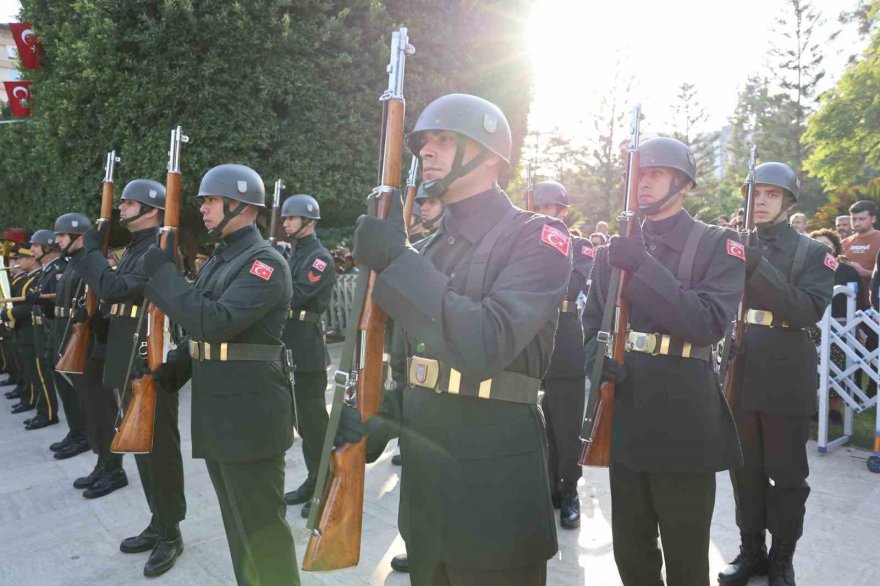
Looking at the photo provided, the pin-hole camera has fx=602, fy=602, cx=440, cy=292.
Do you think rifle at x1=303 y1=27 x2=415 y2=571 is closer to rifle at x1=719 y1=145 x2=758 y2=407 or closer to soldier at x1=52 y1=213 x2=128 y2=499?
rifle at x1=719 y1=145 x2=758 y2=407

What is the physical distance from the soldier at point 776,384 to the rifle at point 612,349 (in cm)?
102

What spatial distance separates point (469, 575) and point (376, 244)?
3.70 feet

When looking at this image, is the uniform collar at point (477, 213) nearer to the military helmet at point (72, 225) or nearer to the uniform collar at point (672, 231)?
the uniform collar at point (672, 231)

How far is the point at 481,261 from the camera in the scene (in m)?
2.02

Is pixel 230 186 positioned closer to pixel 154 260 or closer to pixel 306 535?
pixel 154 260

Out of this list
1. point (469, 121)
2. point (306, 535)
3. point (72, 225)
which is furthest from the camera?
point (72, 225)

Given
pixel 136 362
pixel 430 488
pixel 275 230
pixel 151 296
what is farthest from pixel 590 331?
pixel 275 230

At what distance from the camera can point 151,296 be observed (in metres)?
3.39

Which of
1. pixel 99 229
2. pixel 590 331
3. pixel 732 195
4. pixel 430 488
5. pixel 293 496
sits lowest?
pixel 293 496

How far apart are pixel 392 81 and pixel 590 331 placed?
214 cm

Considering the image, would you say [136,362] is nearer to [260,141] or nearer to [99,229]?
[99,229]

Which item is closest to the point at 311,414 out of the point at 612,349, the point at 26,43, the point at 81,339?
the point at 81,339

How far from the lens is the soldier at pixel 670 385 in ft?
9.12

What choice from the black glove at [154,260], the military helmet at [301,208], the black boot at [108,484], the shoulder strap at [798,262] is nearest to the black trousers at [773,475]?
the shoulder strap at [798,262]
